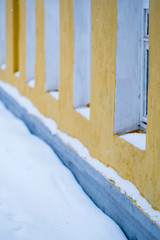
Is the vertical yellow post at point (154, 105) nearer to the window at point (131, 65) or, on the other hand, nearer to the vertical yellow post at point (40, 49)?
the window at point (131, 65)

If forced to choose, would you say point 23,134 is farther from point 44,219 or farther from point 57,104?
point 44,219

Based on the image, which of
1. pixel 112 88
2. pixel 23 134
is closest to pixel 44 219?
pixel 112 88

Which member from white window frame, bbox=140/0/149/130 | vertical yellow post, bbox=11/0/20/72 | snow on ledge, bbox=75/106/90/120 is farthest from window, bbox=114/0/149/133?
vertical yellow post, bbox=11/0/20/72

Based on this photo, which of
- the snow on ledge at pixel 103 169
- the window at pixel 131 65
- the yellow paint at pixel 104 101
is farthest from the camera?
the window at pixel 131 65

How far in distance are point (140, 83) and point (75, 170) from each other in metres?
1.84

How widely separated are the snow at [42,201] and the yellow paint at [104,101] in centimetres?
60

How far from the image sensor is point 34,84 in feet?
26.0

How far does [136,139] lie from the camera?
442cm

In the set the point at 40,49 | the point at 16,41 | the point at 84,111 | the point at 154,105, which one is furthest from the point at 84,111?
the point at 16,41

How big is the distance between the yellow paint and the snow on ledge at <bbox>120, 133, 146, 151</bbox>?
50mm

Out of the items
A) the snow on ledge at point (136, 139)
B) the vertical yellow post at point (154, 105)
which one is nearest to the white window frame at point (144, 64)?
the snow on ledge at point (136, 139)

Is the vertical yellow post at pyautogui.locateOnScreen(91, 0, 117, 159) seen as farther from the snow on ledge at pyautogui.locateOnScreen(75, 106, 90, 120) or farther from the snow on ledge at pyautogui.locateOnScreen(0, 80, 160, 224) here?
the snow on ledge at pyautogui.locateOnScreen(75, 106, 90, 120)

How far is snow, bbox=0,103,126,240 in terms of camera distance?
4.54 meters

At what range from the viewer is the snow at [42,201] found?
454 centimetres
